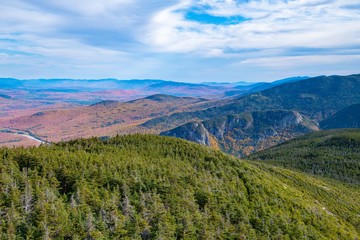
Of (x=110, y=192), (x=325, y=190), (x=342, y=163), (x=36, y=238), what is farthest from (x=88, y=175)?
(x=342, y=163)

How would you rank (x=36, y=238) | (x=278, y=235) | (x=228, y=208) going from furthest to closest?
(x=228, y=208) → (x=278, y=235) → (x=36, y=238)

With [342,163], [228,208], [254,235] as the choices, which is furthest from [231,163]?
[342,163]

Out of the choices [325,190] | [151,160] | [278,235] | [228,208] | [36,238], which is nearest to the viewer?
[36,238]

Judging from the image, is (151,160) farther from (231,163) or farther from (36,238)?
(36,238)

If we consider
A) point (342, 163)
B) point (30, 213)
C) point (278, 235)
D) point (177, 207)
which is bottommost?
point (342, 163)

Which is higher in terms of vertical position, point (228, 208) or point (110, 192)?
point (110, 192)

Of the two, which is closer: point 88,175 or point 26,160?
point 88,175

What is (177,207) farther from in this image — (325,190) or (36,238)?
(325,190)
